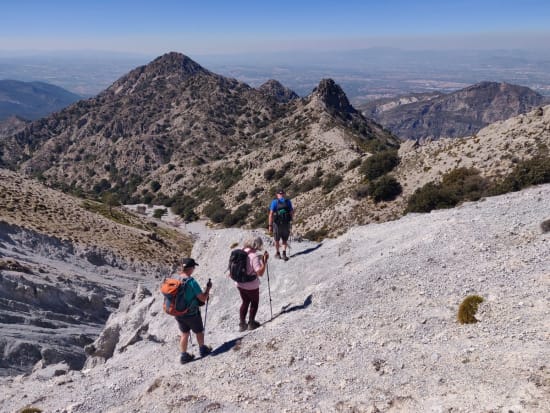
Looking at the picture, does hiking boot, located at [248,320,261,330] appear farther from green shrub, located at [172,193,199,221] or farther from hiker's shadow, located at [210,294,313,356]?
green shrub, located at [172,193,199,221]

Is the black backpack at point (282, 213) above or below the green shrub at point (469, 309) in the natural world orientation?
above

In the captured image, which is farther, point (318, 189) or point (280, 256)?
point (318, 189)

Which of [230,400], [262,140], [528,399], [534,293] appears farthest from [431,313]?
[262,140]

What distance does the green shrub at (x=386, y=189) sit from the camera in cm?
3584

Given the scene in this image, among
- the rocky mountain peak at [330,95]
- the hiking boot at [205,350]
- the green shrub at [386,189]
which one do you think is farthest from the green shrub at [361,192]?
the rocky mountain peak at [330,95]

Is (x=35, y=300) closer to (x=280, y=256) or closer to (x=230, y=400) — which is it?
(x=280, y=256)

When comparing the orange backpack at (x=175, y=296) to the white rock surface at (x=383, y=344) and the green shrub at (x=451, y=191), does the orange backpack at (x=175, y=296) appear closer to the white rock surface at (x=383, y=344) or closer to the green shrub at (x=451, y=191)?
the white rock surface at (x=383, y=344)

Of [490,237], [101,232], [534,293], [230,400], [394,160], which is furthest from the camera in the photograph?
[394,160]

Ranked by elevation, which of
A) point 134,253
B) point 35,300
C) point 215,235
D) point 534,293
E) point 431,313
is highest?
point 534,293

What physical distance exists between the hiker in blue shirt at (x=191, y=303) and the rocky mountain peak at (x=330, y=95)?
344 ft

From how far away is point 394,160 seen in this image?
41.7 metres

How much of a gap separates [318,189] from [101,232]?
25.1 metres

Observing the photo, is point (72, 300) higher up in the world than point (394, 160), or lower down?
A: lower down

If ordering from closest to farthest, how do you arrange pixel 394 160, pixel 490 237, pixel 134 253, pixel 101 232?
pixel 490 237
pixel 134 253
pixel 101 232
pixel 394 160
